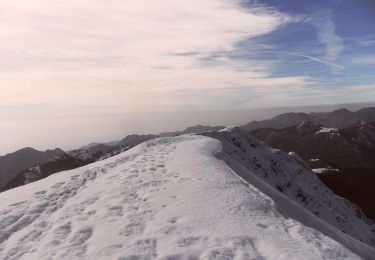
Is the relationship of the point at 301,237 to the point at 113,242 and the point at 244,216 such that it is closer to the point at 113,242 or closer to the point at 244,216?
the point at 244,216

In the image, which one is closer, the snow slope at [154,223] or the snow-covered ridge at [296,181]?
the snow slope at [154,223]

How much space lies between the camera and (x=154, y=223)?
47.4ft

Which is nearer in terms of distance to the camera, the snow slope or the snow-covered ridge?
the snow slope

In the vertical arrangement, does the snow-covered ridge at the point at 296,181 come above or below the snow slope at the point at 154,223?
below

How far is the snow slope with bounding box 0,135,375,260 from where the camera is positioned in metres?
11.9

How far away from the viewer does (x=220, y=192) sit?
18672 mm

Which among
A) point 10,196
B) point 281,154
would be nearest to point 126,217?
point 10,196

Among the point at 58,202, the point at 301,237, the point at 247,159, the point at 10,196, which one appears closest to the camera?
the point at 301,237

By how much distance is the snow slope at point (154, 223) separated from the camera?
469 inches

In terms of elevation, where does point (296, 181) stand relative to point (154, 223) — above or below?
below

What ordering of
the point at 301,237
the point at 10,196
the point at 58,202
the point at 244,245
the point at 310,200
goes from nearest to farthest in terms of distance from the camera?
the point at 244,245, the point at 301,237, the point at 58,202, the point at 10,196, the point at 310,200

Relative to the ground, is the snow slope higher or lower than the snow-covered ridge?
higher

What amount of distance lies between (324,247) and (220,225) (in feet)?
12.0

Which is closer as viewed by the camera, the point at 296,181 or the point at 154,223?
the point at 154,223
